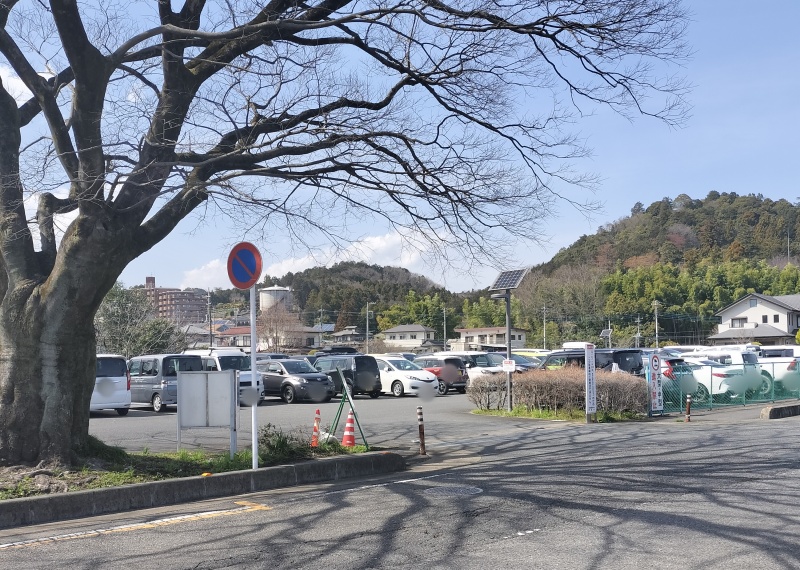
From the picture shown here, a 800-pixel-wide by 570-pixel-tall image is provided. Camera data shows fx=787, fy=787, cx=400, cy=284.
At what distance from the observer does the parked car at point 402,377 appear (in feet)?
98.5

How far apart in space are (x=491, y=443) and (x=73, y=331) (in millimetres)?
8389

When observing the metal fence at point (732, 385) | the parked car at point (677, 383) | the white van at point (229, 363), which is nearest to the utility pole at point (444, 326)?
the white van at point (229, 363)

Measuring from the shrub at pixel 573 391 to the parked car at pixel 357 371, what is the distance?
29.7ft

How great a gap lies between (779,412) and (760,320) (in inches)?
2439

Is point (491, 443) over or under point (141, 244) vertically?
under

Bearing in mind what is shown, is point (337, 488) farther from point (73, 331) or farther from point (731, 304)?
point (731, 304)

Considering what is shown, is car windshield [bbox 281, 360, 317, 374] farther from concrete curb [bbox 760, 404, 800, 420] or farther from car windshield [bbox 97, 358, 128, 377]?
concrete curb [bbox 760, 404, 800, 420]

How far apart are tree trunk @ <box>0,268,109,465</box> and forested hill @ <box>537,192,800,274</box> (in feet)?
277

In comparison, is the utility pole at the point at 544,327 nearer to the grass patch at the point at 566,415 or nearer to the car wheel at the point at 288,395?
the car wheel at the point at 288,395

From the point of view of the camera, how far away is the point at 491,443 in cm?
1512

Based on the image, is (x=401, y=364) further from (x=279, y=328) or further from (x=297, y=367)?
(x=279, y=328)

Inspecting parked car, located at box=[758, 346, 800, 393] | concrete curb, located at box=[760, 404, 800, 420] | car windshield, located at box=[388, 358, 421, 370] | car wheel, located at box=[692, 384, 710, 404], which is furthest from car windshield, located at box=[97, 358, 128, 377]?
parked car, located at box=[758, 346, 800, 393]

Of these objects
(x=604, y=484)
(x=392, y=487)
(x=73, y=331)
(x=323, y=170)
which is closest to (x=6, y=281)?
(x=73, y=331)

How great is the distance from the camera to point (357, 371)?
97.1 feet
